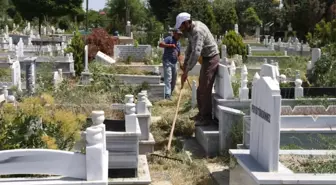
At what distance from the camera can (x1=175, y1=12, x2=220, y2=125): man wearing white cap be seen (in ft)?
24.7

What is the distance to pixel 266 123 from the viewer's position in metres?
4.17

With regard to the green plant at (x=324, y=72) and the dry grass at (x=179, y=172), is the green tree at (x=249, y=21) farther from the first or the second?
the dry grass at (x=179, y=172)

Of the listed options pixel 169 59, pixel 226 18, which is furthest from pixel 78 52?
pixel 226 18

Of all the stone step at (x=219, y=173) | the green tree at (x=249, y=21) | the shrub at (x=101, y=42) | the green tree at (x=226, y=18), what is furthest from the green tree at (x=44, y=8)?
the stone step at (x=219, y=173)

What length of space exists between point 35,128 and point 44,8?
4804 centimetres

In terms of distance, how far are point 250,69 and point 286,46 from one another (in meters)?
11.7

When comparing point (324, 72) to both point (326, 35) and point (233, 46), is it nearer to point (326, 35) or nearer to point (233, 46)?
point (233, 46)

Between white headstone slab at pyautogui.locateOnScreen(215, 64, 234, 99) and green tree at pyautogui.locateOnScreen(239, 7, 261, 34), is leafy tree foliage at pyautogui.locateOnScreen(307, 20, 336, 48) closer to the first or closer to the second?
white headstone slab at pyautogui.locateOnScreen(215, 64, 234, 99)

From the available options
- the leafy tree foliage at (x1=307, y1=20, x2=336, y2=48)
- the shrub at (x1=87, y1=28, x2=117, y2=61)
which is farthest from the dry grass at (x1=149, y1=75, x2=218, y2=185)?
the leafy tree foliage at (x1=307, y1=20, x2=336, y2=48)

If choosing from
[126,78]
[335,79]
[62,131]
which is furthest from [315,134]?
[126,78]

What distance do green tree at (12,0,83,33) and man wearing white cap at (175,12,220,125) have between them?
4434cm

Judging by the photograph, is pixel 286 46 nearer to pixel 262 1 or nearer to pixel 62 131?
pixel 62 131

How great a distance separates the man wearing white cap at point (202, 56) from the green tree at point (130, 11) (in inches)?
1752

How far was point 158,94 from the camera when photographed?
12469 mm
